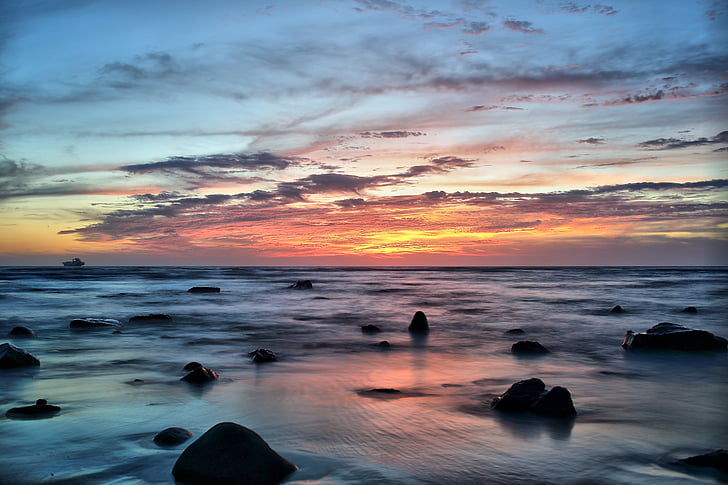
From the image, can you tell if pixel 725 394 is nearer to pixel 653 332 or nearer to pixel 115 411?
pixel 653 332

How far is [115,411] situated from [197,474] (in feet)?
8.32

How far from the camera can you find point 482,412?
5.70m

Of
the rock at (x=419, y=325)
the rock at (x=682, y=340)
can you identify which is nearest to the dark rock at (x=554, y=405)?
the rock at (x=682, y=340)

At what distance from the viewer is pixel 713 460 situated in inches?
160

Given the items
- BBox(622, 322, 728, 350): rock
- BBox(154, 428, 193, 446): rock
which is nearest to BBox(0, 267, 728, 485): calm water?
→ BBox(154, 428, 193, 446): rock

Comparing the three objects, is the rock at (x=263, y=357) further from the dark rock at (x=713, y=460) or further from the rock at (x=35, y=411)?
the dark rock at (x=713, y=460)

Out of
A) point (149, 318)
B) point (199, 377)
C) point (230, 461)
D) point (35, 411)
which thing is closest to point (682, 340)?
point (199, 377)

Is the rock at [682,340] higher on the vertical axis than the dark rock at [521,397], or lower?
lower

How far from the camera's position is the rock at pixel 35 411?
5.30 meters

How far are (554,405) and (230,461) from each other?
350 centimetres

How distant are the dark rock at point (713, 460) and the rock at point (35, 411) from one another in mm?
6161

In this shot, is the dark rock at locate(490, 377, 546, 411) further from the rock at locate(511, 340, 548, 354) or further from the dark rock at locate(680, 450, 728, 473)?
the rock at locate(511, 340, 548, 354)

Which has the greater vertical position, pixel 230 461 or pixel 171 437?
pixel 230 461

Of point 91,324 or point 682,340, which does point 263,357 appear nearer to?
point 91,324
